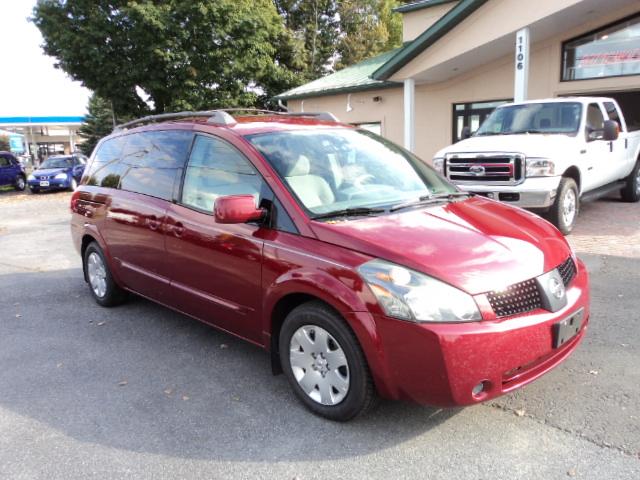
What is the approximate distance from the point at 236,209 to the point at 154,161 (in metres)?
1.74

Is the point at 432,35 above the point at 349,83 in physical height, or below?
above

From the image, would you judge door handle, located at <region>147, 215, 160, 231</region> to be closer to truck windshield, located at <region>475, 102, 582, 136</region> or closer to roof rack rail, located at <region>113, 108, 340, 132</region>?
roof rack rail, located at <region>113, 108, 340, 132</region>

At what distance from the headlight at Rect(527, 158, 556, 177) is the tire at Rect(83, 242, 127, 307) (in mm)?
5440

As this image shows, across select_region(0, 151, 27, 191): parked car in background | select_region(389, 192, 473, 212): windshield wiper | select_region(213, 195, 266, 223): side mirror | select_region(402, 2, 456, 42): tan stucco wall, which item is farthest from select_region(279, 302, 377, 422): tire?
select_region(0, 151, 27, 191): parked car in background

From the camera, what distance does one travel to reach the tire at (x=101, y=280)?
5.36 meters

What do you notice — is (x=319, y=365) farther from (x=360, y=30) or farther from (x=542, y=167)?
(x=360, y=30)

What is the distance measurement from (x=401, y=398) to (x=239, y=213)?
4.70 feet

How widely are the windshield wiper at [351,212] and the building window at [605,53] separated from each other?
11429 millimetres

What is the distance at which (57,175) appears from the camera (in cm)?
2089

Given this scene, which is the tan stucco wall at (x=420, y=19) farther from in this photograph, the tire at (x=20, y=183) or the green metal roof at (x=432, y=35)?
the tire at (x=20, y=183)

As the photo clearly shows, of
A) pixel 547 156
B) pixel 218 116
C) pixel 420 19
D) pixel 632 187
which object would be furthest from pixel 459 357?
pixel 420 19

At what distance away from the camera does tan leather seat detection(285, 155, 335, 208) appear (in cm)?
340

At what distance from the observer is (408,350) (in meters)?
2.68

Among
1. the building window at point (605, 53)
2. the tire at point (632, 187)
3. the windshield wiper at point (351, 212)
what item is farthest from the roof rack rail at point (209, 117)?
the building window at point (605, 53)
